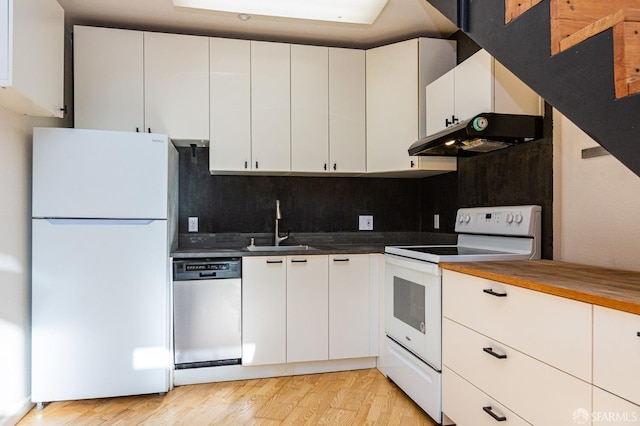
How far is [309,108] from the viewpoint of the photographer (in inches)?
117

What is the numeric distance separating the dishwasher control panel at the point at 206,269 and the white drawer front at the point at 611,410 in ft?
6.45

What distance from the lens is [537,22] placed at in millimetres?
1163

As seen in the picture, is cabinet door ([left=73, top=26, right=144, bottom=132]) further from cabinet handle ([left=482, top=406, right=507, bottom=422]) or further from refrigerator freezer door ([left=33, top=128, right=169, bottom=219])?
cabinet handle ([left=482, top=406, right=507, bottom=422])

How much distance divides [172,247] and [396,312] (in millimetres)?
1517

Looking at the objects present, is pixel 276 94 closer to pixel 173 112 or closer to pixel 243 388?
pixel 173 112

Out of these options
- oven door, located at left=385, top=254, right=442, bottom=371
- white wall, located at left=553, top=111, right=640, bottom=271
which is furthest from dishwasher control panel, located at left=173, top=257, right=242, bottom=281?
white wall, located at left=553, top=111, right=640, bottom=271

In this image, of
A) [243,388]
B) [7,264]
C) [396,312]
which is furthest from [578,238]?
[7,264]

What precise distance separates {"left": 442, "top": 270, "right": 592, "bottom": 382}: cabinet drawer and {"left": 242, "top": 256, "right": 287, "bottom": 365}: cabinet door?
1.16 meters

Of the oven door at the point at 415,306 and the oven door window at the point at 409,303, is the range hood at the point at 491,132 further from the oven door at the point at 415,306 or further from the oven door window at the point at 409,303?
the oven door window at the point at 409,303

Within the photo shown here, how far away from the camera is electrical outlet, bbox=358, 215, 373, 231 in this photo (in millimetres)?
3385

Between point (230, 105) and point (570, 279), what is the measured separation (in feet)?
7.62

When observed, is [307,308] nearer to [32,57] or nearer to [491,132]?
[491,132]

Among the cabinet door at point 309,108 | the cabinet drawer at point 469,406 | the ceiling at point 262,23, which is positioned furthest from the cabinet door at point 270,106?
the cabinet drawer at point 469,406

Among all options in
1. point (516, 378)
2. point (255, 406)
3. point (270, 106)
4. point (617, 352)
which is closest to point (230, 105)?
point (270, 106)
